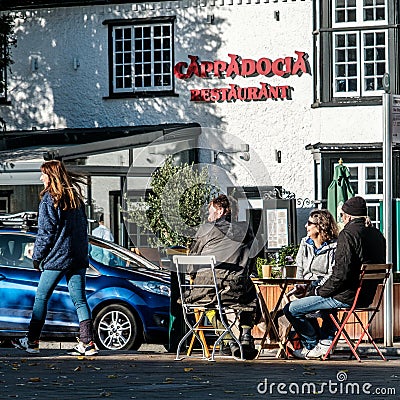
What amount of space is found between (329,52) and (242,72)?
74.4 inches

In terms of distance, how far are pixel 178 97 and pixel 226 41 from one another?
1.53m

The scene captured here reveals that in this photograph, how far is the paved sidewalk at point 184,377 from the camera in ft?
30.0

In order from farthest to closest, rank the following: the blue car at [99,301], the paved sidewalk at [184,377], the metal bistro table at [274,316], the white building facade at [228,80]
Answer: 1. the white building facade at [228,80]
2. the blue car at [99,301]
3. the metal bistro table at [274,316]
4. the paved sidewalk at [184,377]

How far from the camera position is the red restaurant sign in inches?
978

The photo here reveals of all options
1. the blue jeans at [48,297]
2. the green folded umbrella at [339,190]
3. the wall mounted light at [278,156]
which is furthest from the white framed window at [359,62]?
the blue jeans at [48,297]

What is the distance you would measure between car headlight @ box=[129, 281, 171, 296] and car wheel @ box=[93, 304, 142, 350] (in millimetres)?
319

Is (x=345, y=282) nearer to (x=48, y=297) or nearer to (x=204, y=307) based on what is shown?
(x=204, y=307)

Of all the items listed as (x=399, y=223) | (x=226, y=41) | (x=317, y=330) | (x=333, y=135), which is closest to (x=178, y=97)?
(x=226, y=41)

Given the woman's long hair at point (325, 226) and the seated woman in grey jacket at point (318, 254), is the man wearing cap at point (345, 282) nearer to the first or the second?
the seated woman in grey jacket at point (318, 254)

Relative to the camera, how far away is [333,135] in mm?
24172

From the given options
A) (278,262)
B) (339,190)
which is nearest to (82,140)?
(339,190)

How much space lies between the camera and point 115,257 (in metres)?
15.0

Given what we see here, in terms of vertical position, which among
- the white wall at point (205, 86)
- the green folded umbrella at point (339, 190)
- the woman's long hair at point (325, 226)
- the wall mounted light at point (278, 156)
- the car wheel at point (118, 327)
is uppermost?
the white wall at point (205, 86)

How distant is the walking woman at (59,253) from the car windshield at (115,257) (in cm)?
278
